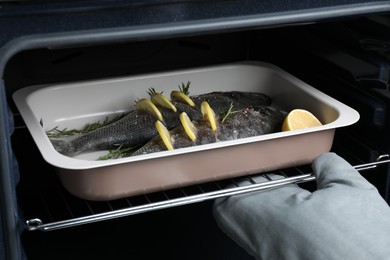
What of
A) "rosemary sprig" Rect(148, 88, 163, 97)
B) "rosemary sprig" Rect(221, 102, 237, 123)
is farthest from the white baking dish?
"rosemary sprig" Rect(221, 102, 237, 123)

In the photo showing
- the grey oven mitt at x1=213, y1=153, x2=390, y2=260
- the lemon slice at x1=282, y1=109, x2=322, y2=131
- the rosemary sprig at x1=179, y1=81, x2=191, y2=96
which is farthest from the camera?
the rosemary sprig at x1=179, y1=81, x2=191, y2=96

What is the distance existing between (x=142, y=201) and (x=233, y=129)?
265 mm

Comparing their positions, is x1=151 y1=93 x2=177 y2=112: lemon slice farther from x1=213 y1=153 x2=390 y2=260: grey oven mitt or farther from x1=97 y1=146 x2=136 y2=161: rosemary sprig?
x1=213 y1=153 x2=390 y2=260: grey oven mitt

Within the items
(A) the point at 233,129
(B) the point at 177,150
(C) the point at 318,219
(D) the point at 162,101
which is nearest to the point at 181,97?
(D) the point at 162,101

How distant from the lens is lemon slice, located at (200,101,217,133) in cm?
133

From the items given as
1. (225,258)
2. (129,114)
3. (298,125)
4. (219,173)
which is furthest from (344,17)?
(225,258)

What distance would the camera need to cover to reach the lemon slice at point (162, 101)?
1.42 m

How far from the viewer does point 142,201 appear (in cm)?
146

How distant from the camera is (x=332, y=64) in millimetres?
1496

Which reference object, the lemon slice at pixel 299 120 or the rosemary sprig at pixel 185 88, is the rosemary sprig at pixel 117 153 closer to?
the rosemary sprig at pixel 185 88

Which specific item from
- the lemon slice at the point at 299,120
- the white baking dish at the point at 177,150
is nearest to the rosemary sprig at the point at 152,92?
the white baking dish at the point at 177,150

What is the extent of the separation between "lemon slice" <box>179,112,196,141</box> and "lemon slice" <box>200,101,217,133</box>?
4cm

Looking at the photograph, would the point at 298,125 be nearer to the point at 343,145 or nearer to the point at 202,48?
the point at 343,145

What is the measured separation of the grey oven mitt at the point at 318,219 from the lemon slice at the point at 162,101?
233 mm
